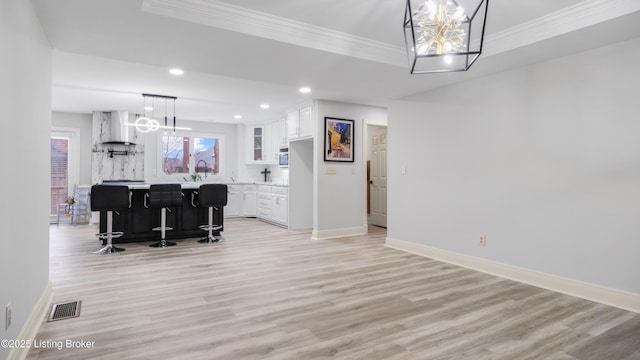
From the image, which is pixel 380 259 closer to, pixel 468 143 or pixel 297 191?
pixel 468 143

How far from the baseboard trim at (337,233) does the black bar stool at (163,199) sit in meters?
2.27

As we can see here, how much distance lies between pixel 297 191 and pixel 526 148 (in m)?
4.24

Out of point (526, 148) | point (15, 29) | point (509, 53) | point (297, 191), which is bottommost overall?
point (297, 191)

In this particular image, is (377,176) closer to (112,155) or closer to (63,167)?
(112,155)

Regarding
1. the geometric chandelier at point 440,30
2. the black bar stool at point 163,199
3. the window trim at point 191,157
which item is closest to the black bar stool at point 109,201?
the black bar stool at point 163,199

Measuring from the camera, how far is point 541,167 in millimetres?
3611

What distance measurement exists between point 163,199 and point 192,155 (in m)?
3.81

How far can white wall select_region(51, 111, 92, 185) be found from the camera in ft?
25.6

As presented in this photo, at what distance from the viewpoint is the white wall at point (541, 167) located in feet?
10.0

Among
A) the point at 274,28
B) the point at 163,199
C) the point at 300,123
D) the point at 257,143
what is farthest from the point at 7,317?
the point at 257,143

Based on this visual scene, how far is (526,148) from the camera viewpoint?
3.74m

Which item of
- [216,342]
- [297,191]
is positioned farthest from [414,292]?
[297,191]

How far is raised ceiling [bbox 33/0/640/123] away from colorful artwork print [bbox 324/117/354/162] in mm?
1452

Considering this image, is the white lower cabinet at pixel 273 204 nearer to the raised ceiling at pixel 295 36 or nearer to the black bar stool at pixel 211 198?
the black bar stool at pixel 211 198
